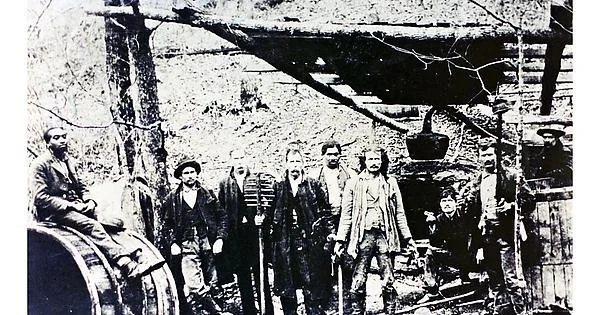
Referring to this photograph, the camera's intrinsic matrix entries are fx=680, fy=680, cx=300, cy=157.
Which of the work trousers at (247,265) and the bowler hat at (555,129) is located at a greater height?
the bowler hat at (555,129)

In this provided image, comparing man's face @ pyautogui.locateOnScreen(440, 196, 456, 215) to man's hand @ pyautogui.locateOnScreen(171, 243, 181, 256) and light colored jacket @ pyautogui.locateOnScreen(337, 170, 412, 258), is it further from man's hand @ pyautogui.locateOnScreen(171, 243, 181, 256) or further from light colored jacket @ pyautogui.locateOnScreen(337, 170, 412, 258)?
man's hand @ pyautogui.locateOnScreen(171, 243, 181, 256)

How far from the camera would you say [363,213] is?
9.86 ft

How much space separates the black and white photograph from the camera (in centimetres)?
291

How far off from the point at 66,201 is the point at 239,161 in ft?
2.47

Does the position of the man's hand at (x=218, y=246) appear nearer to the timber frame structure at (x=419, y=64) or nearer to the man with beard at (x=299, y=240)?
the man with beard at (x=299, y=240)

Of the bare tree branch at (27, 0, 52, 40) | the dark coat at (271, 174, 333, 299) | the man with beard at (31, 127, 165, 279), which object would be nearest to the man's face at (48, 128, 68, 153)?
the man with beard at (31, 127, 165, 279)

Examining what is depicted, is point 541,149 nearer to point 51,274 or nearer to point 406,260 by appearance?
point 406,260

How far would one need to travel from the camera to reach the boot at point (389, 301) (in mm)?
3006

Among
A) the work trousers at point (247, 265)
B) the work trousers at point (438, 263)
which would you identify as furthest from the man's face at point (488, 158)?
the work trousers at point (247, 265)

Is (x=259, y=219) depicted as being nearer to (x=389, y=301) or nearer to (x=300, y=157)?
(x=300, y=157)

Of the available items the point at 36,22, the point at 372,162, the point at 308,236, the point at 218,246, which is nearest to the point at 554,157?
the point at 372,162

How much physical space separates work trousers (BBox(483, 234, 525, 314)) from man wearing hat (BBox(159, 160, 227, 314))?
1.19 meters

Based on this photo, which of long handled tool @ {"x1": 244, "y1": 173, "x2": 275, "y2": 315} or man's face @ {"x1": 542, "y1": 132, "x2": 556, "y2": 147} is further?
man's face @ {"x1": 542, "y1": 132, "x2": 556, "y2": 147}

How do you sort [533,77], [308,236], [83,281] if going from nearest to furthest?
[83,281]
[308,236]
[533,77]
